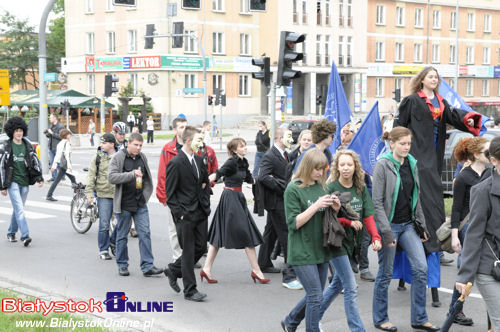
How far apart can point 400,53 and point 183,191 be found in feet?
213

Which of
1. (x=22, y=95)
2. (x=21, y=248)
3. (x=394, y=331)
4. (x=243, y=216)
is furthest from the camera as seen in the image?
(x=22, y=95)

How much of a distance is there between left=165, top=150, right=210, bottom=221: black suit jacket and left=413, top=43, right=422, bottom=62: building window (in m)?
66.0

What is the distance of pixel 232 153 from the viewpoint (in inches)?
363

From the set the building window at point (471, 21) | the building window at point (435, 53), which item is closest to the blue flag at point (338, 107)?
the building window at point (435, 53)

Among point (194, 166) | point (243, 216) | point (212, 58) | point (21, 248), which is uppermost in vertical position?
point (212, 58)

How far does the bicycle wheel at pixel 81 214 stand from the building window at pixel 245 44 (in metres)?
47.3

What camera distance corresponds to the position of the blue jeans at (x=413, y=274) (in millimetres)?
6711

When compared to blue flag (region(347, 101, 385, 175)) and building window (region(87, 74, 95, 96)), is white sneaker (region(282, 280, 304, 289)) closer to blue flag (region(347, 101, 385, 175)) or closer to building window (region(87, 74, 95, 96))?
blue flag (region(347, 101, 385, 175))

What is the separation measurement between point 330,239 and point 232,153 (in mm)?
3550

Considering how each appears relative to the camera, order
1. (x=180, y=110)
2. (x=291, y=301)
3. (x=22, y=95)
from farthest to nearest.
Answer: (x=22, y=95) → (x=180, y=110) → (x=291, y=301)

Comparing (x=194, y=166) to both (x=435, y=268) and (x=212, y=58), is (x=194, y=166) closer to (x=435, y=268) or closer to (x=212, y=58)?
(x=435, y=268)

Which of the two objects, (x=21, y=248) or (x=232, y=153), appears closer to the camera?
(x=232, y=153)

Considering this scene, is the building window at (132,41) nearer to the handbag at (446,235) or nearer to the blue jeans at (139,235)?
the blue jeans at (139,235)

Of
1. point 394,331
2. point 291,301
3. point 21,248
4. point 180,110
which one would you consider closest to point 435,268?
point 394,331
